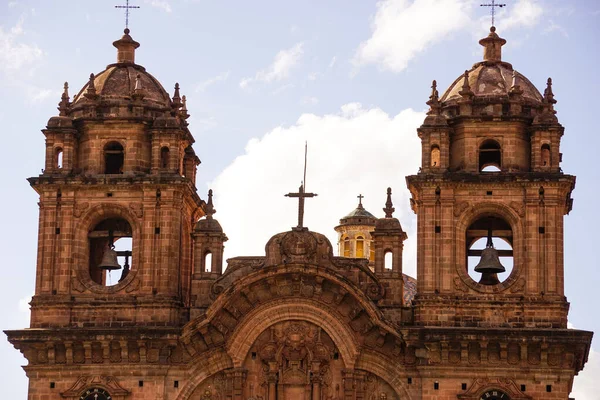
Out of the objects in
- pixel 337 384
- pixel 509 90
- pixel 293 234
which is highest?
pixel 509 90

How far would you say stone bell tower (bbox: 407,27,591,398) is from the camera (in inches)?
2467

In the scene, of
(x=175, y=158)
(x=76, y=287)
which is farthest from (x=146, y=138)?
(x=76, y=287)

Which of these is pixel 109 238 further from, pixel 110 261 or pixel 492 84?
pixel 492 84

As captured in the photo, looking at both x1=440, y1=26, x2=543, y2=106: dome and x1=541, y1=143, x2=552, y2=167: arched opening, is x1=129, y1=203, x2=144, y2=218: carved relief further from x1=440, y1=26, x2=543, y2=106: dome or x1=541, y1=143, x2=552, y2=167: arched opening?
x1=541, y1=143, x2=552, y2=167: arched opening

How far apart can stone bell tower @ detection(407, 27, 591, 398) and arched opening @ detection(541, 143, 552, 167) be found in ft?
0.10

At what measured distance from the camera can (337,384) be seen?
63.2 meters

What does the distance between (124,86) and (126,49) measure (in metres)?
1.95

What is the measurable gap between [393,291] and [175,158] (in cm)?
821

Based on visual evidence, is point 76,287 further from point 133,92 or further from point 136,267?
point 133,92

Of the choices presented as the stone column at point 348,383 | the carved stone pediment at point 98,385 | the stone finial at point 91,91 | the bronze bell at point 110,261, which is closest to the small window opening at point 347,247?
the bronze bell at point 110,261

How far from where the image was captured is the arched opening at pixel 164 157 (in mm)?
65750

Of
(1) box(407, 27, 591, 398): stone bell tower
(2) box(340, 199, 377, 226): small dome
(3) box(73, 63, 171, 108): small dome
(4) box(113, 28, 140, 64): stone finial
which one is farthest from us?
(2) box(340, 199, 377, 226): small dome

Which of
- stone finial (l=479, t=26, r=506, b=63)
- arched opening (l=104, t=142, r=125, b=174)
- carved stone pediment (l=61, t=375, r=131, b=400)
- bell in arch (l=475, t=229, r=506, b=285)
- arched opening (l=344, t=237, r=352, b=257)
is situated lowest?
carved stone pediment (l=61, t=375, r=131, b=400)

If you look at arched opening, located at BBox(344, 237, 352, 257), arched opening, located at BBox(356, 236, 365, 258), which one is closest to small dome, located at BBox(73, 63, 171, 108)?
arched opening, located at BBox(344, 237, 352, 257)
